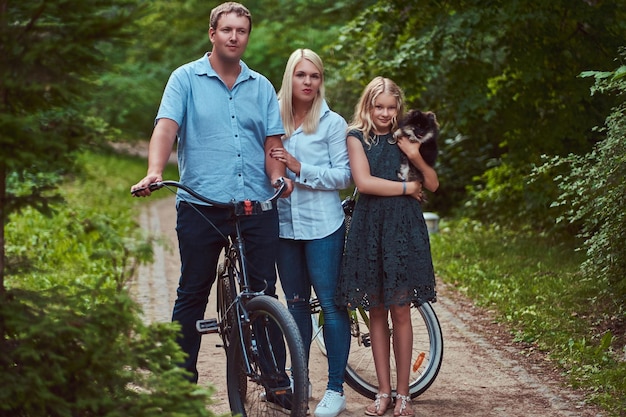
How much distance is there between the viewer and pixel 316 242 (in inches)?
203

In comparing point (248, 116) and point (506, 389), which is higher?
point (248, 116)

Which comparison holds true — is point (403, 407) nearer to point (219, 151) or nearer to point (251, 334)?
point (251, 334)

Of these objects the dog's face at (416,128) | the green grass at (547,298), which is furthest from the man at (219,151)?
the green grass at (547,298)

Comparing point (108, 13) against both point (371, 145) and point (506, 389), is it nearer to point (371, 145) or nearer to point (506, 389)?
point (371, 145)

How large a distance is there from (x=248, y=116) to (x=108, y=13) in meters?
1.50

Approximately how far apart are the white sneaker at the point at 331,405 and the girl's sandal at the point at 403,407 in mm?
285

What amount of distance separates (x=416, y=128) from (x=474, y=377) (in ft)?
5.94

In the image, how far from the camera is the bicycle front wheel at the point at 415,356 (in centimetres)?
552

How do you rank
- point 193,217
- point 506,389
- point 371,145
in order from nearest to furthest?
point 193,217
point 371,145
point 506,389

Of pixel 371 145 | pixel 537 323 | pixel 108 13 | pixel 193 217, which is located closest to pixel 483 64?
pixel 537 323

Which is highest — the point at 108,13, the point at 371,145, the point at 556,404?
the point at 108,13

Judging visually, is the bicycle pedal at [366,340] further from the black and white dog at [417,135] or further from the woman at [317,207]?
the black and white dog at [417,135]

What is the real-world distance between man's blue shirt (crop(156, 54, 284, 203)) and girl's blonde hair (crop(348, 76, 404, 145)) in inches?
22.9

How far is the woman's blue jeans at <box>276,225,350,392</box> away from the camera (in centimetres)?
516
